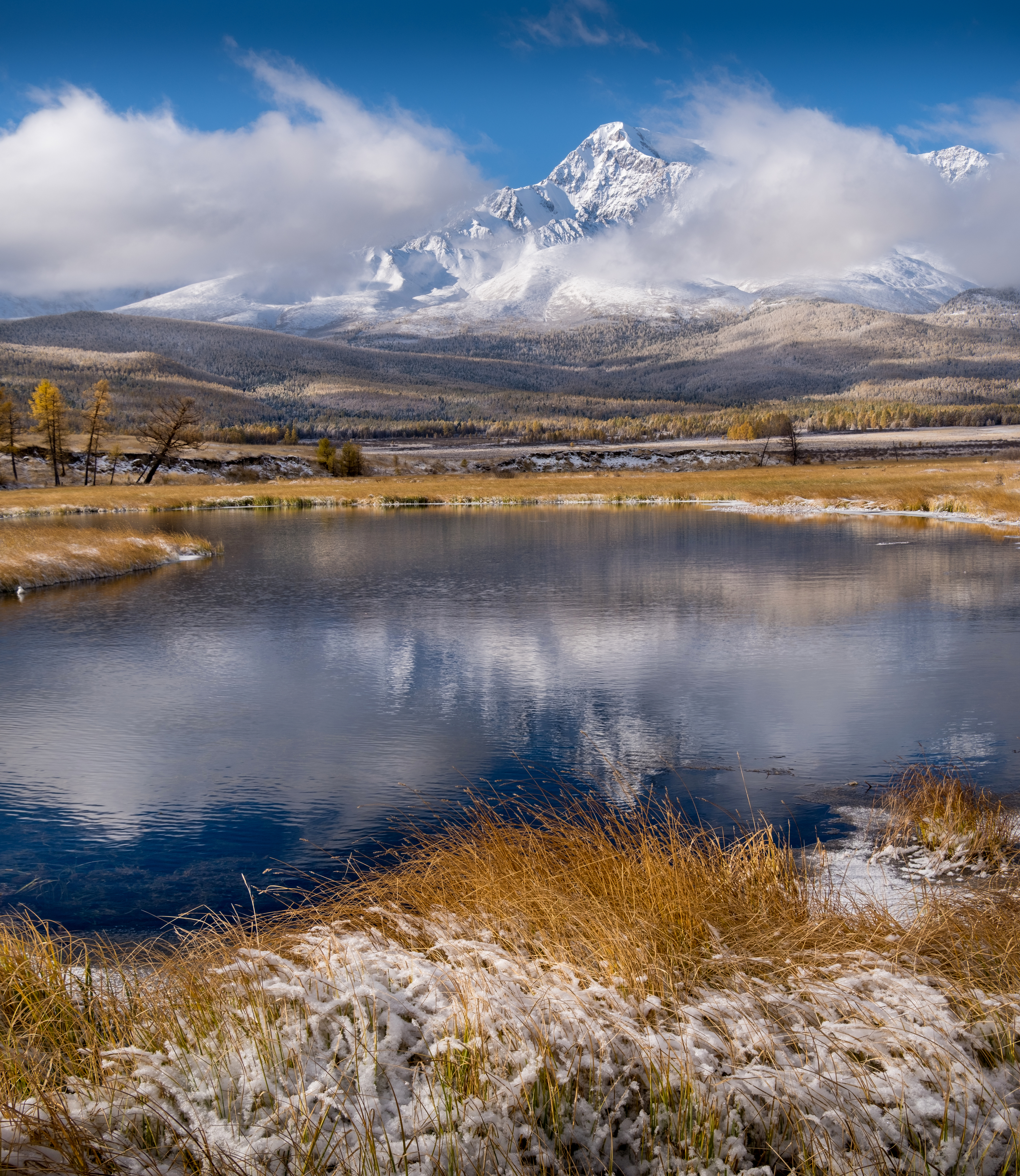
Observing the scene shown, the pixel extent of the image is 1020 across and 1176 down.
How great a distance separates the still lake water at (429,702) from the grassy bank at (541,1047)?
3084 millimetres

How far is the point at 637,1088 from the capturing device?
3602 millimetres

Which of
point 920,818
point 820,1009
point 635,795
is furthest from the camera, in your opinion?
point 635,795

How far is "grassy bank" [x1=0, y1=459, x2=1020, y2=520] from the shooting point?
50.8 metres

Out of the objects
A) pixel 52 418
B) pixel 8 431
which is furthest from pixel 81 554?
pixel 8 431

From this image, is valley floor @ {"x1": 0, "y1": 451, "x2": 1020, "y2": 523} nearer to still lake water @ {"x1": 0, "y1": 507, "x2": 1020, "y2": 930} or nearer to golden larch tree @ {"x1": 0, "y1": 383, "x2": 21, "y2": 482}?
golden larch tree @ {"x1": 0, "y1": 383, "x2": 21, "y2": 482}

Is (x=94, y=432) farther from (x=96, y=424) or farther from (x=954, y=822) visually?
(x=954, y=822)

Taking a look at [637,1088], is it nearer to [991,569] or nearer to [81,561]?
[991,569]

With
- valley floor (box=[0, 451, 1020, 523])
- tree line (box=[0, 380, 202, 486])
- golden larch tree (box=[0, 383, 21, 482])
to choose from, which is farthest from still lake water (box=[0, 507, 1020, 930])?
golden larch tree (box=[0, 383, 21, 482])

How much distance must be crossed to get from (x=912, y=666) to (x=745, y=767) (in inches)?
238

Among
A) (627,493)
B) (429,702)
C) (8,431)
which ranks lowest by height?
(429,702)

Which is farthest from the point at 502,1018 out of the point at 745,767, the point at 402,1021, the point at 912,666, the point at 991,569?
the point at 991,569

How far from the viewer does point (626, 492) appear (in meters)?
64.8

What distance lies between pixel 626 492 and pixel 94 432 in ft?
159

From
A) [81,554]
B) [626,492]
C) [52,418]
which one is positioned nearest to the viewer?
[81,554]
